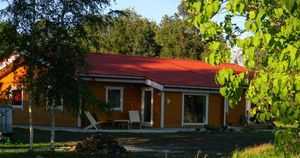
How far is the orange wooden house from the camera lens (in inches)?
1102

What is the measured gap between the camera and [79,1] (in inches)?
560

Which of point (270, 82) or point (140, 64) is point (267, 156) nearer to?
point (270, 82)

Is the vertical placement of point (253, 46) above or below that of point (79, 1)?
below

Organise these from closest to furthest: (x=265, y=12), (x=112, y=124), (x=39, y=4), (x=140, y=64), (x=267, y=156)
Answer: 1. (x=265, y=12)
2. (x=267, y=156)
3. (x=39, y=4)
4. (x=112, y=124)
5. (x=140, y=64)

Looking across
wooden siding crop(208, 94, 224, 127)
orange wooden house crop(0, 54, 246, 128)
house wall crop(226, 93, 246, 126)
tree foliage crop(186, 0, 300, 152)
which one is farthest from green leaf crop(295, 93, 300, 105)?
house wall crop(226, 93, 246, 126)

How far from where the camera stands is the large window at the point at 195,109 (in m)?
30.1

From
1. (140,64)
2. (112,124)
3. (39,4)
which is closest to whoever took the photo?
(39,4)

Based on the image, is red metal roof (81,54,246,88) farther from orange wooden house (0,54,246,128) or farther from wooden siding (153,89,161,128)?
wooden siding (153,89,161,128)

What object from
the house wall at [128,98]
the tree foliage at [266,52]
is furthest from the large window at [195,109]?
the tree foliage at [266,52]

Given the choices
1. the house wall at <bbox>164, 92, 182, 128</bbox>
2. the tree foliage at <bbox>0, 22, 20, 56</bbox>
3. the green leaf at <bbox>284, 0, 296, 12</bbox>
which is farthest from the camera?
the house wall at <bbox>164, 92, 182, 128</bbox>

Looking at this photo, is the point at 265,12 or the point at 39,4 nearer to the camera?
the point at 265,12

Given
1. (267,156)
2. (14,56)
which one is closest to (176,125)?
(14,56)

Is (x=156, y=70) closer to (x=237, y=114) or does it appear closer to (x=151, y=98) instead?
(x=151, y=98)

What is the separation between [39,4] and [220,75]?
10.4 metres
